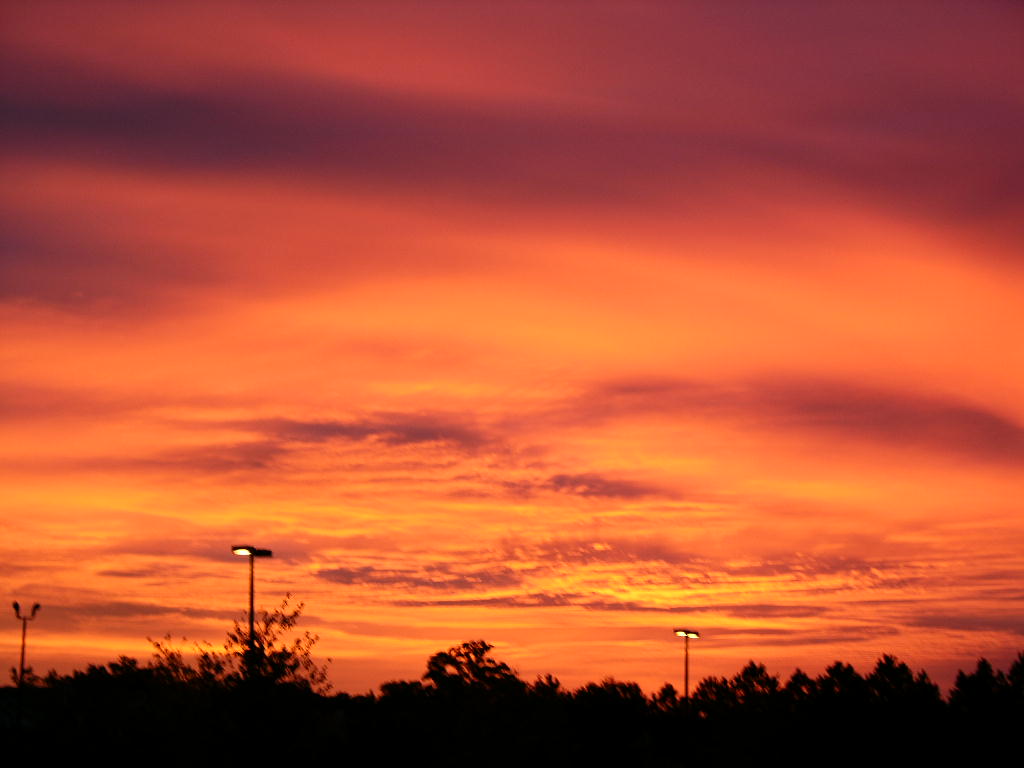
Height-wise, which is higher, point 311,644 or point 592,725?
point 311,644

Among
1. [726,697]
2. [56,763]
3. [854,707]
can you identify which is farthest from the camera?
[726,697]

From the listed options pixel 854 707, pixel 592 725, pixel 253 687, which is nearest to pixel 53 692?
pixel 253 687

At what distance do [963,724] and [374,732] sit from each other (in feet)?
94.6

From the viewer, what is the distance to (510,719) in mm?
46094

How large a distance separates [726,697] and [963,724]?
18.8m

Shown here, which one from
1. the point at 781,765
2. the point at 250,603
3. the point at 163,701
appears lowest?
the point at 781,765

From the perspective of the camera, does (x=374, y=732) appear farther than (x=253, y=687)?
Yes

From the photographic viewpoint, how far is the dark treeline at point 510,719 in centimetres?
3369

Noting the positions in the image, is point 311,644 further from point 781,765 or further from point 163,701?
point 781,765

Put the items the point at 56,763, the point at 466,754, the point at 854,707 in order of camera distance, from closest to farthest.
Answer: the point at 56,763, the point at 466,754, the point at 854,707

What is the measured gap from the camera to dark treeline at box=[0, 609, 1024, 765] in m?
33.7

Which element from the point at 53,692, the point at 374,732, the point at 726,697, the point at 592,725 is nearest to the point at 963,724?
the point at 726,697

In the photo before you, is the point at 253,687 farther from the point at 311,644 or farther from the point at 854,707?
the point at 854,707

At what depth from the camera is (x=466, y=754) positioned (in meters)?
37.8
